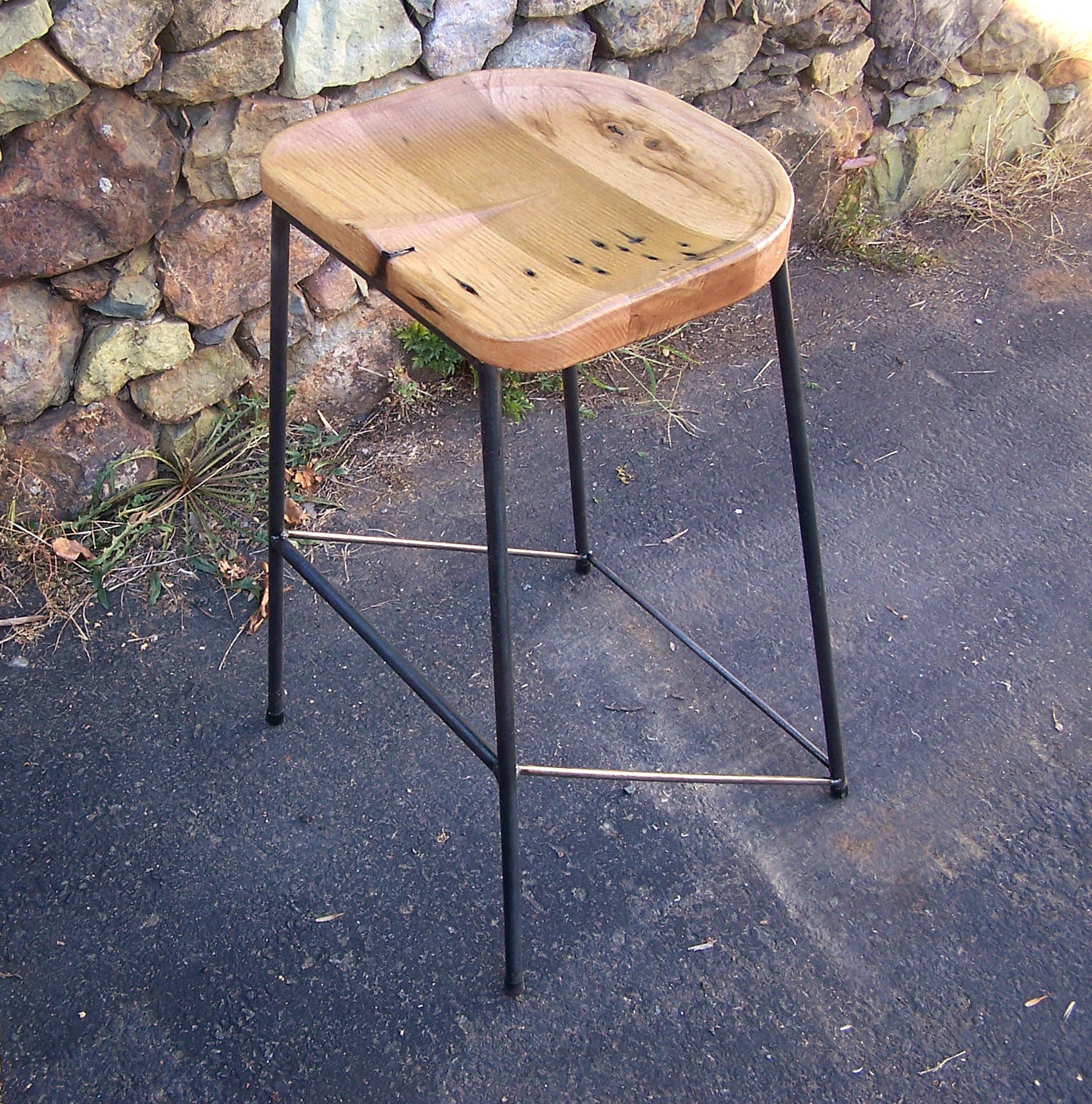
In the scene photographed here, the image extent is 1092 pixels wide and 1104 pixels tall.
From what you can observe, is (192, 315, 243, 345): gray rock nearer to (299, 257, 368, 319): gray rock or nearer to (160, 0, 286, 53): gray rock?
(299, 257, 368, 319): gray rock

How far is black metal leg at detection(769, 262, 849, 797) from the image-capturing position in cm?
134

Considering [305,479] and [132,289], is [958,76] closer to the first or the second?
[305,479]

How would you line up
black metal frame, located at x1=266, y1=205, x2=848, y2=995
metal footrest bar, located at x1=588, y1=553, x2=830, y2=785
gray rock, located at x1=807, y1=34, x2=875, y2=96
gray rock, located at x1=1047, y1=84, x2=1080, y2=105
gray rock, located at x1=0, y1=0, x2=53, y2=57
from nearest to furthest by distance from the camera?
1. black metal frame, located at x1=266, y1=205, x2=848, y2=995
2. gray rock, located at x1=0, y1=0, x2=53, y2=57
3. metal footrest bar, located at x1=588, y1=553, x2=830, y2=785
4. gray rock, located at x1=807, y1=34, x2=875, y2=96
5. gray rock, located at x1=1047, y1=84, x2=1080, y2=105

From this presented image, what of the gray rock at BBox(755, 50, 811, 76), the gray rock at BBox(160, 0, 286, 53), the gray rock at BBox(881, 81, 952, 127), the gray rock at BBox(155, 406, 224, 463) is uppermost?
the gray rock at BBox(160, 0, 286, 53)

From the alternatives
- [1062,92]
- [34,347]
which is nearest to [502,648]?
[34,347]

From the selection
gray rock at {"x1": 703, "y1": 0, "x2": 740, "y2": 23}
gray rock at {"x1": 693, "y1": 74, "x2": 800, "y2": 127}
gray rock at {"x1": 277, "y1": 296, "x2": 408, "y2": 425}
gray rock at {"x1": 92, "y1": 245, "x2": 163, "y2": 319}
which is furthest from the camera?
gray rock at {"x1": 693, "y1": 74, "x2": 800, "y2": 127}

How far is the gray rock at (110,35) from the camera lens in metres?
1.80

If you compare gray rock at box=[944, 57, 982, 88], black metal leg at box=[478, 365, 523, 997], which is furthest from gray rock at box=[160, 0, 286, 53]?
gray rock at box=[944, 57, 982, 88]

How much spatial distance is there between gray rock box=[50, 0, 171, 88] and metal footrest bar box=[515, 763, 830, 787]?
1383mm

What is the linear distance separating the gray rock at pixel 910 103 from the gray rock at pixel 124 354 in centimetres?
215

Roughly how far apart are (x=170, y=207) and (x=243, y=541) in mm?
677

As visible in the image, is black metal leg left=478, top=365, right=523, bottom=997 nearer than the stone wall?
Yes

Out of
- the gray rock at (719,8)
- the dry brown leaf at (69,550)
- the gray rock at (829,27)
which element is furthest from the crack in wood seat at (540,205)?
the gray rock at (829,27)

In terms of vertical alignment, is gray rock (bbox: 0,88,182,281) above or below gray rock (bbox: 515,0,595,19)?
below
